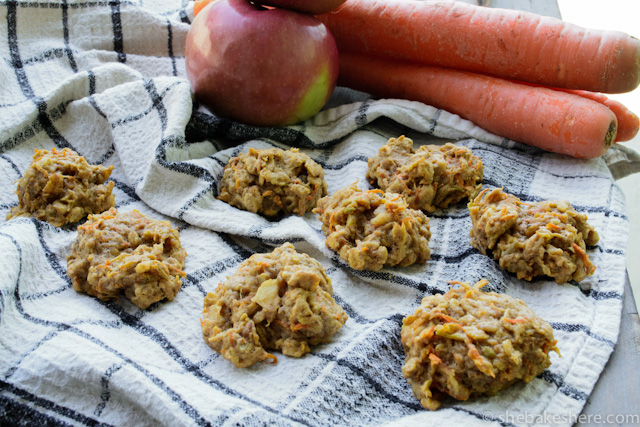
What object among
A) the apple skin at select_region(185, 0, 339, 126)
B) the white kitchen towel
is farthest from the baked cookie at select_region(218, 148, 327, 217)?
the apple skin at select_region(185, 0, 339, 126)

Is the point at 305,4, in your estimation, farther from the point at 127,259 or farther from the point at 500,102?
the point at 127,259

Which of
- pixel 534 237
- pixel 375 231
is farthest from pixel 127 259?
pixel 534 237

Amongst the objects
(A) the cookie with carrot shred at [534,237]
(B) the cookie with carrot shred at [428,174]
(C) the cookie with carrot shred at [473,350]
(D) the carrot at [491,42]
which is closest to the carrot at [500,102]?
(D) the carrot at [491,42]

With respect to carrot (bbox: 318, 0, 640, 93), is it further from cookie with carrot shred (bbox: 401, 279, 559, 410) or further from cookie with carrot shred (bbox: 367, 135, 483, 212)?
cookie with carrot shred (bbox: 401, 279, 559, 410)

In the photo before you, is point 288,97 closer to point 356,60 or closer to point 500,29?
Result: point 356,60

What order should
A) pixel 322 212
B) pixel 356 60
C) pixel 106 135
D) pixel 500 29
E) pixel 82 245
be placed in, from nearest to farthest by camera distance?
pixel 82 245
pixel 322 212
pixel 106 135
pixel 500 29
pixel 356 60

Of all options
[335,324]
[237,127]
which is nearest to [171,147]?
[237,127]

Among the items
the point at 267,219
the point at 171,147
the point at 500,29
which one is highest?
the point at 500,29
